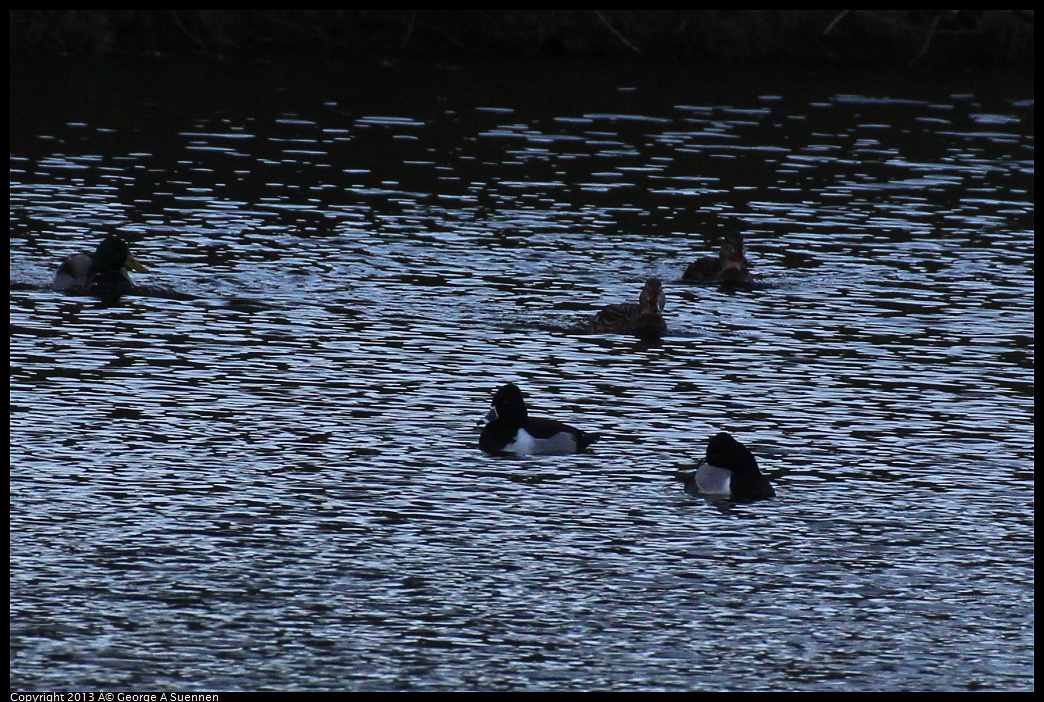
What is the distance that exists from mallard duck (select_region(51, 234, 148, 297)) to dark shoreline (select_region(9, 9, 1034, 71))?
93.9ft

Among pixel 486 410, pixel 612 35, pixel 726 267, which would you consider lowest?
pixel 486 410

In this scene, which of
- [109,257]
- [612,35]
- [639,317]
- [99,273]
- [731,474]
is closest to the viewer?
[731,474]

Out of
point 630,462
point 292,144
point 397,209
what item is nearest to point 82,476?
point 630,462

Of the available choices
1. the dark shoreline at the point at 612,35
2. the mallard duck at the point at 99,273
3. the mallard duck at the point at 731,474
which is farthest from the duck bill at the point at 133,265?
the dark shoreline at the point at 612,35

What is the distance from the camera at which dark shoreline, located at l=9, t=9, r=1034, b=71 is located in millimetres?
52469

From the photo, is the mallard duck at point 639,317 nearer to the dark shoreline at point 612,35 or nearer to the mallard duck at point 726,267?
the mallard duck at point 726,267

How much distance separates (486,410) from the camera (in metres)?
18.7

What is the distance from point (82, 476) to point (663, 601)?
17.7 feet

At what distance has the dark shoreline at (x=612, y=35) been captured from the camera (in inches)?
2066

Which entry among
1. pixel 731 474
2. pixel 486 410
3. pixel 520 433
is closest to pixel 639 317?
pixel 486 410

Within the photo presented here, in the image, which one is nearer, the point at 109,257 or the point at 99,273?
the point at 99,273

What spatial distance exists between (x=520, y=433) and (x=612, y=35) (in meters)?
37.7

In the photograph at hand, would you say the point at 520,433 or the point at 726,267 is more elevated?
the point at 726,267

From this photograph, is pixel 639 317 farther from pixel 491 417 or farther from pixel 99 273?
pixel 99 273
